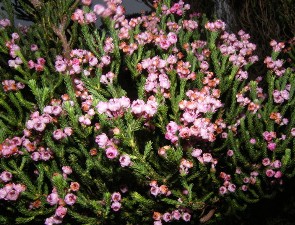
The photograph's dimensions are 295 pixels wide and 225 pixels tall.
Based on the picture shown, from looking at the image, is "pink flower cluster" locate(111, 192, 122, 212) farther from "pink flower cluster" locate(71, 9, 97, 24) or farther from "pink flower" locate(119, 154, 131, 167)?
Result: "pink flower cluster" locate(71, 9, 97, 24)

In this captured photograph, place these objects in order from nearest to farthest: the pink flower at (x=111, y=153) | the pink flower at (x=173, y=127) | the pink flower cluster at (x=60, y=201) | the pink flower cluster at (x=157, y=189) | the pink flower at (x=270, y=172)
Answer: the pink flower at (x=111, y=153) → the pink flower at (x=173, y=127) → the pink flower cluster at (x=60, y=201) → the pink flower cluster at (x=157, y=189) → the pink flower at (x=270, y=172)

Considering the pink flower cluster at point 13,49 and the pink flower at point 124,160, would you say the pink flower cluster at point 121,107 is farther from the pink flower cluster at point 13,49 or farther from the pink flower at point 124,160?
the pink flower cluster at point 13,49

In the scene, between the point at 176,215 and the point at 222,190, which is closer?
the point at 176,215

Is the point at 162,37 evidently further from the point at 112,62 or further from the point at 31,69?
the point at 31,69

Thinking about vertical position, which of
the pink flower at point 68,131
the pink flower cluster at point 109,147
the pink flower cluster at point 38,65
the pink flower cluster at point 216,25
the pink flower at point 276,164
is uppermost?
the pink flower cluster at point 216,25

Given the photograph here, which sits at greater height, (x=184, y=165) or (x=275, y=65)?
(x=275, y=65)

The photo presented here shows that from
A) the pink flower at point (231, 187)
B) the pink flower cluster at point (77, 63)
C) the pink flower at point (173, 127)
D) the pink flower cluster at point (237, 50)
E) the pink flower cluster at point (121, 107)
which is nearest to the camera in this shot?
the pink flower cluster at point (121, 107)

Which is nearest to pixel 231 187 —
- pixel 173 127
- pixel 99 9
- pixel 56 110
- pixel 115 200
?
pixel 173 127

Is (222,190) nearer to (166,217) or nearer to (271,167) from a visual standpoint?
(271,167)

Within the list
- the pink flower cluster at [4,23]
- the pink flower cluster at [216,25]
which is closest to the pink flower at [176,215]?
the pink flower cluster at [216,25]
